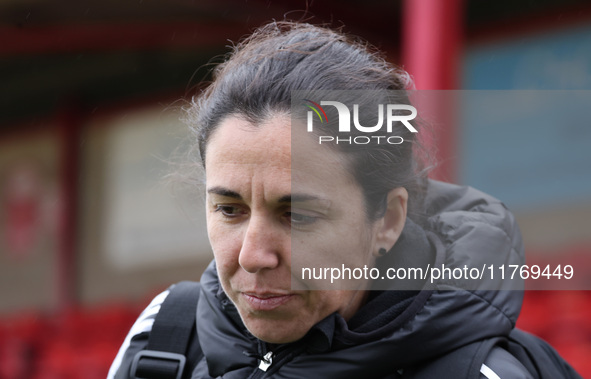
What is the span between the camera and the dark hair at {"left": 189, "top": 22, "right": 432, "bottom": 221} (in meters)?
1.24

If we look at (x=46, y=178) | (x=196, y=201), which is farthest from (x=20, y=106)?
(x=196, y=201)

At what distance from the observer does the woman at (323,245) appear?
1192mm

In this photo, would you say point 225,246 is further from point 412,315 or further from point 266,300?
point 412,315

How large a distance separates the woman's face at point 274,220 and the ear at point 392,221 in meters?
0.06

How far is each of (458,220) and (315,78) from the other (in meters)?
0.37

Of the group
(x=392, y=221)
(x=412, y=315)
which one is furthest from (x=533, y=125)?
(x=412, y=315)

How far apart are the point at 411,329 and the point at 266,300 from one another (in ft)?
0.74

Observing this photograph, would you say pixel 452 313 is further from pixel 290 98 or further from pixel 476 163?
pixel 476 163

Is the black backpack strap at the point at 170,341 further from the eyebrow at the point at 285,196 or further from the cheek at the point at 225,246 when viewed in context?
the eyebrow at the point at 285,196

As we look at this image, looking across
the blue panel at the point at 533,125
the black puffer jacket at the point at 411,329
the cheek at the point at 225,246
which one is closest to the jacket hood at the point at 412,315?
the black puffer jacket at the point at 411,329

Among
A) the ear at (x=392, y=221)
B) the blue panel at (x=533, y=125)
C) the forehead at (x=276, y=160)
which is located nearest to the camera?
the forehead at (x=276, y=160)

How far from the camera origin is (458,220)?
54.5 inches

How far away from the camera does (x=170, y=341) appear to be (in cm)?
135

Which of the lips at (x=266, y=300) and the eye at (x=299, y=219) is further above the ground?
the eye at (x=299, y=219)
